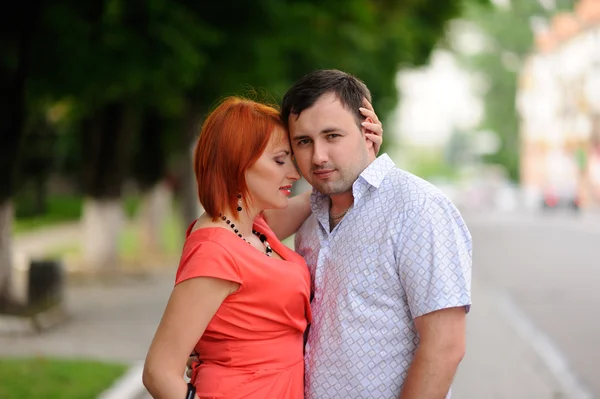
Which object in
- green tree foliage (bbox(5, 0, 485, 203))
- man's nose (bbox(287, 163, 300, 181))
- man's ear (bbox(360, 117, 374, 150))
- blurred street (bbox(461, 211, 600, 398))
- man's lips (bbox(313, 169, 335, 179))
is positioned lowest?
man's lips (bbox(313, 169, 335, 179))

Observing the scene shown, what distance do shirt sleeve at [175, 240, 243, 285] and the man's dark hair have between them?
0.48 m

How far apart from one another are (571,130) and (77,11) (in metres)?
57.2

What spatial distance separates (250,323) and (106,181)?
48.4ft

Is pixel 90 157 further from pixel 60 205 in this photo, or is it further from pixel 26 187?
pixel 60 205

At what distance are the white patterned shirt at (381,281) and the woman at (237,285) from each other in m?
0.10

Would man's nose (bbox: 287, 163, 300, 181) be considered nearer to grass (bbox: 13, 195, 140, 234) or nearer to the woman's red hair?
the woman's red hair

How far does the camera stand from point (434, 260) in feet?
8.20

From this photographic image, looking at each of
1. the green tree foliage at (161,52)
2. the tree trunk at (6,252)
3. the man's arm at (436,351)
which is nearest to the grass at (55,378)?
the tree trunk at (6,252)

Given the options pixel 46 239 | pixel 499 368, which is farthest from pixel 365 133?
pixel 46 239

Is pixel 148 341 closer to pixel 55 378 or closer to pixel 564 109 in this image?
pixel 55 378

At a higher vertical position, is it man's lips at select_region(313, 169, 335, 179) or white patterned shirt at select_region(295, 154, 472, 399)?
man's lips at select_region(313, 169, 335, 179)

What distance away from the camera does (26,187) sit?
117ft

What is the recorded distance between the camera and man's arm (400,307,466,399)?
8.20ft

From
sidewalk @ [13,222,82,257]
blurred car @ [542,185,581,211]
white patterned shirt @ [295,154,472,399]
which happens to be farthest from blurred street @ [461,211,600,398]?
blurred car @ [542,185,581,211]
